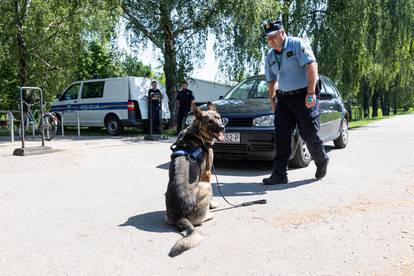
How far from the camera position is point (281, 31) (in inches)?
225

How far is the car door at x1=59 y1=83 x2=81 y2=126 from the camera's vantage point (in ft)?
57.1

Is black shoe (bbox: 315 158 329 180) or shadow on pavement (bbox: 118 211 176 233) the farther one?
black shoe (bbox: 315 158 329 180)

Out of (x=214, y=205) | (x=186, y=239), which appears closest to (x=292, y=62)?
(x=214, y=205)

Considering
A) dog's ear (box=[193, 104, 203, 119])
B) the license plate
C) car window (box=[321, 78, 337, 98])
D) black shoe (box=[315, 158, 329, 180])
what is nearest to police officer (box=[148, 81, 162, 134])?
car window (box=[321, 78, 337, 98])

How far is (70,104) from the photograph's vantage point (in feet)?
57.4

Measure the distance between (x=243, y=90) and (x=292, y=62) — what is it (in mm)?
2963

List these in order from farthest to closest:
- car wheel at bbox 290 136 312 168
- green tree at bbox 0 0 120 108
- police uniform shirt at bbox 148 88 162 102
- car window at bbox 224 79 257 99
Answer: green tree at bbox 0 0 120 108
police uniform shirt at bbox 148 88 162 102
car window at bbox 224 79 257 99
car wheel at bbox 290 136 312 168

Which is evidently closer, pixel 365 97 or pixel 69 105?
pixel 69 105

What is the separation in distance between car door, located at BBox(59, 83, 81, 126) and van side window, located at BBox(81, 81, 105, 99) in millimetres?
402

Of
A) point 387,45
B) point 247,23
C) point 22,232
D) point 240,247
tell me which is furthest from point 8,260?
point 387,45

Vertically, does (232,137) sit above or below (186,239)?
above

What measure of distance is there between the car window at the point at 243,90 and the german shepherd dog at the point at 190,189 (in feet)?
13.3

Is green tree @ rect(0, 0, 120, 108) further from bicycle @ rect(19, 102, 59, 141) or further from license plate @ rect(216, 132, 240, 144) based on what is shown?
license plate @ rect(216, 132, 240, 144)

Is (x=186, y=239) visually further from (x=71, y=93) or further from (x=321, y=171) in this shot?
(x=71, y=93)
